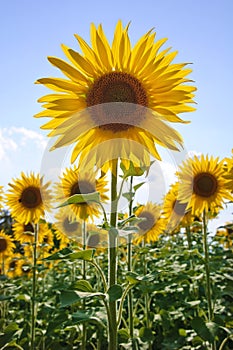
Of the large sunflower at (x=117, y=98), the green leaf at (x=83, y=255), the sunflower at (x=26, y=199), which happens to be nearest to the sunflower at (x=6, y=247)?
the sunflower at (x=26, y=199)

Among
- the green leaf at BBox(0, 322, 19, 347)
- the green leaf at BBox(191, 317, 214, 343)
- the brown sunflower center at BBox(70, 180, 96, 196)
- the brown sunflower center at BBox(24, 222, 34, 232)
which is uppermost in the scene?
the brown sunflower center at BBox(70, 180, 96, 196)

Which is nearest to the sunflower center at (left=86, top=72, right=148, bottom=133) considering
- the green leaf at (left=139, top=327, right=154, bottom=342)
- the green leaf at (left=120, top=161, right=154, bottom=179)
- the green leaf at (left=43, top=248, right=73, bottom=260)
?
the green leaf at (left=120, top=161, right=154, bottom=179)

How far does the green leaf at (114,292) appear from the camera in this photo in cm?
184

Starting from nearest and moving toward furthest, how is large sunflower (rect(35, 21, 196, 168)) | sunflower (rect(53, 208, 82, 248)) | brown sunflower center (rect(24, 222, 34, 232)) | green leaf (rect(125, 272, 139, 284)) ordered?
green leaf (rect(125, 272, 139, 284)) → large sunflower (rect(35, 21, 196, 168)) → sunflower (rect(53, 208, 82, 248)) → brown sunflower center (rect(24, 222, 34, 232))

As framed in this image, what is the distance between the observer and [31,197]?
504 centimetres

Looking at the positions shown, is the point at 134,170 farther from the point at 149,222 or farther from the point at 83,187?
the point at 149,222

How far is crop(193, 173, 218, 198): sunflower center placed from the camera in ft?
14.0

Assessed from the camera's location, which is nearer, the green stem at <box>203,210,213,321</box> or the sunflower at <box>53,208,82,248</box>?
the green stem at <box>203,210,213,321</box>

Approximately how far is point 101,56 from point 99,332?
310cm

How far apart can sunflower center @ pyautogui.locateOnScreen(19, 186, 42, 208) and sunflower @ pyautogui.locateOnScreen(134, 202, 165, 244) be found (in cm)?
127

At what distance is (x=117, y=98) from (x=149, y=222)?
10.6ft

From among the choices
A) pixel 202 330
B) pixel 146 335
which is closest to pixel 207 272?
pixel 202 330

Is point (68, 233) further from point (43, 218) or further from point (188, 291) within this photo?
point (188, 291)

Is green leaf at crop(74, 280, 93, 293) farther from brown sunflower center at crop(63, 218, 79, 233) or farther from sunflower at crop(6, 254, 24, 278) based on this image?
sunflower at crop(6, 254, 24, 278)
